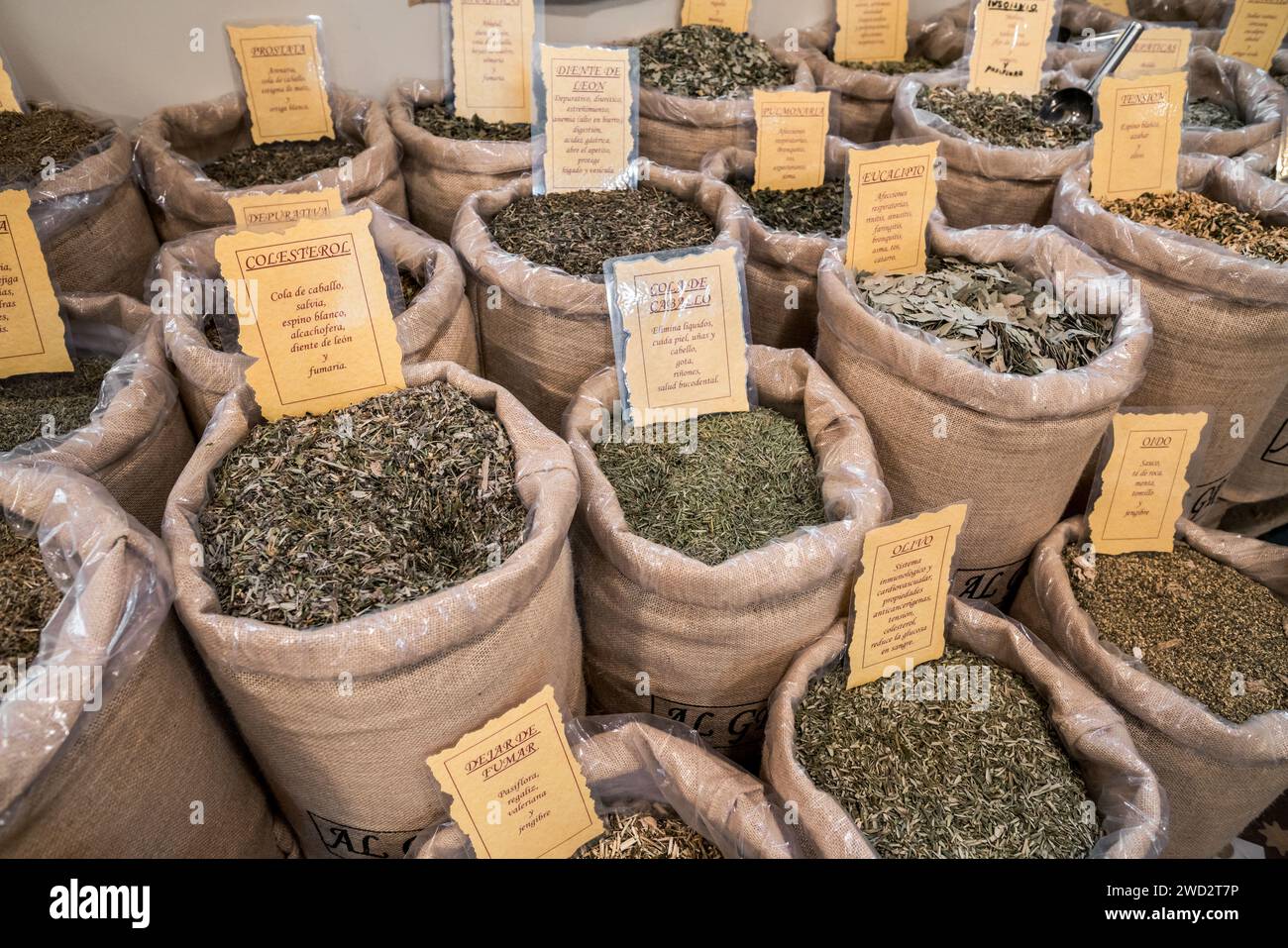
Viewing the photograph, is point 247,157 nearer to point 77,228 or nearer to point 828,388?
point 77,228

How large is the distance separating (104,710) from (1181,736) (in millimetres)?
1462

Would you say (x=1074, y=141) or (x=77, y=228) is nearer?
(x=77, y=228)

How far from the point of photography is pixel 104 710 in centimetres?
93

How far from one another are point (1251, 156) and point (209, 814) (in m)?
2.52

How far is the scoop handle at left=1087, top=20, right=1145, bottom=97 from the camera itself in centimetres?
215

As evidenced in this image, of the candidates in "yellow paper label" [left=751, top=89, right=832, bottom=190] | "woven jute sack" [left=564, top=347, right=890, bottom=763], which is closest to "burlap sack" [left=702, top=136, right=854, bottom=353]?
"yellow paper label" [left=751, top=89, right=832, bottom=190]

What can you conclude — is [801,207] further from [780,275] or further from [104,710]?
[104,710]

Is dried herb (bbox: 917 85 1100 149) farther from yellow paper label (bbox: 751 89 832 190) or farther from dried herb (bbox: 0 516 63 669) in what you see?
dried herb (bbox: 0 516 63 669)

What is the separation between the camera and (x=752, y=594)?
1.20m

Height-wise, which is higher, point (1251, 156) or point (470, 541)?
point (1251, 156)

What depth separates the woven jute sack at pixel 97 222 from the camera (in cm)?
160

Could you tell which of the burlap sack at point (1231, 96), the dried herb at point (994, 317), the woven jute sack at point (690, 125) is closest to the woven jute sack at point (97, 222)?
the woven jute sack at point (690, 125)

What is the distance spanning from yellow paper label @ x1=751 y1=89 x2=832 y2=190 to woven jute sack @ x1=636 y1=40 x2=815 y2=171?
0.08 meters
